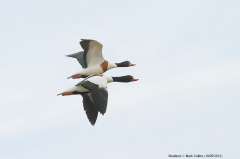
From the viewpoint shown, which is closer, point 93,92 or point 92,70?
point 93,92

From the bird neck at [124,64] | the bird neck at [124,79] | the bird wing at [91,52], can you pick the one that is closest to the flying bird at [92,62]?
the bird wing at [91,52]

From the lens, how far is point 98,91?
15.9 meters

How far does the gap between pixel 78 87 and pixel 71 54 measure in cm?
512

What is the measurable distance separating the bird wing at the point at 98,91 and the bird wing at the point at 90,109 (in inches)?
51.9

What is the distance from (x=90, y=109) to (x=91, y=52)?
338 cm

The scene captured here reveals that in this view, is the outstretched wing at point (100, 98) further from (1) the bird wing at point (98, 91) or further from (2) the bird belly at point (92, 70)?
(2) the bird belly at point (92, 70)

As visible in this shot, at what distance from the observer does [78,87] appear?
57.4ft

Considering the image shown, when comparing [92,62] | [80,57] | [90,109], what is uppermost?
[80,57]

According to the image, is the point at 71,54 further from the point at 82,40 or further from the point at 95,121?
the point at 95,121

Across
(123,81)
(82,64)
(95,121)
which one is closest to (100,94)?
(95,121)

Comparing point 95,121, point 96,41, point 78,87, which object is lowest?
point 95,121

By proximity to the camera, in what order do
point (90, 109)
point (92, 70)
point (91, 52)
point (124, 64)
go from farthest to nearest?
point (124, 64) → point (92, 70) → point (91, 52) → point (90, 109)

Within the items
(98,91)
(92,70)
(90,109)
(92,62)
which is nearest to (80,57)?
(92,62)

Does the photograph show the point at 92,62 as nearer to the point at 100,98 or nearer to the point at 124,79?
the point at 124,79
